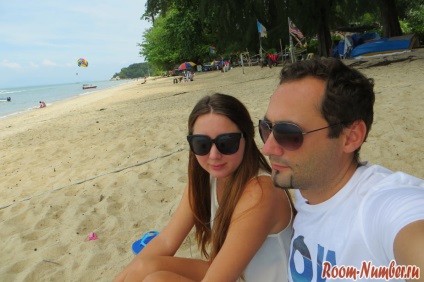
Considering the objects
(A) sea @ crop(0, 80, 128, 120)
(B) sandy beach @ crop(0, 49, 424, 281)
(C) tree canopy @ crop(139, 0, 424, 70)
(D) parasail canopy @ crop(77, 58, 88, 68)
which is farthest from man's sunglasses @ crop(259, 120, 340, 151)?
(D) parasail canopy @ crop(77, 58, 88, 68)

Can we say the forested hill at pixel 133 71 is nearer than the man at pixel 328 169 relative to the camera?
No

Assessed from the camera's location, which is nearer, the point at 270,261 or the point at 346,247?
the point at 346,247

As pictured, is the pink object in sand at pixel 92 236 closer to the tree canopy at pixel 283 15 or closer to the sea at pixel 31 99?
the tree canopy at pixel 283 15

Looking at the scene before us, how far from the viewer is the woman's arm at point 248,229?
1.46 meters

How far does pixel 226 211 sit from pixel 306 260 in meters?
0.48

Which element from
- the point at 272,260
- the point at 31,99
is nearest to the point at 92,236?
the point at 272,260

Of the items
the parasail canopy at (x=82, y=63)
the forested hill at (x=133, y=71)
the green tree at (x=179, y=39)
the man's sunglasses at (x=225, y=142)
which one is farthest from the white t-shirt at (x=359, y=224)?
the forested hill at (x=133, y=71)

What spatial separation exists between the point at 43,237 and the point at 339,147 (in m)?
3.09

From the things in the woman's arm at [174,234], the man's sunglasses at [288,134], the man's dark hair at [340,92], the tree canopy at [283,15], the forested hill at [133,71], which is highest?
the forested hill at [133,71]

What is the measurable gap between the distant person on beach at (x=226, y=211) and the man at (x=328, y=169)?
172 mm

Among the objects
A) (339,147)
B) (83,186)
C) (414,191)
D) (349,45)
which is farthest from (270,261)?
(349,45)

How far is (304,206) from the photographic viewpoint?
139 centimetres

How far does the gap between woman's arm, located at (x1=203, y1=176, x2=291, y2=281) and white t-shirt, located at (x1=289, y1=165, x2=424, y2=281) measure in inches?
6.9

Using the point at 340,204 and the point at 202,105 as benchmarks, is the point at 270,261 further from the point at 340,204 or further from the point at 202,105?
the point at 202,105
